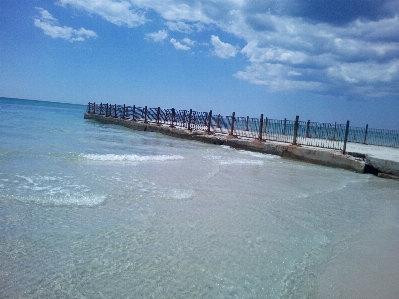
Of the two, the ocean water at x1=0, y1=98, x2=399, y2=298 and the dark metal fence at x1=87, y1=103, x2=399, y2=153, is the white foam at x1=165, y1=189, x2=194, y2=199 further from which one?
the dark metal fence at x1=87, y1=103, x2=399, y2=153

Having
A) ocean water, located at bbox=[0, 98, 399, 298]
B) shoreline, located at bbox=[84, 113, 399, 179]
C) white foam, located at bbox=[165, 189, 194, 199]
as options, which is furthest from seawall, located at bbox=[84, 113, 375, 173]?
white foam, located at bbox=[165, 189, 194, 199]

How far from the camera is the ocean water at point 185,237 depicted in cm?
288

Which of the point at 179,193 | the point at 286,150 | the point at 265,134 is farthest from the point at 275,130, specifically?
the point at 179,193

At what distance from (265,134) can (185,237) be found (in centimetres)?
1472

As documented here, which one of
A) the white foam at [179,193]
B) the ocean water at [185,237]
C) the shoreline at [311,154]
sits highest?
the shoreline at [311,154]

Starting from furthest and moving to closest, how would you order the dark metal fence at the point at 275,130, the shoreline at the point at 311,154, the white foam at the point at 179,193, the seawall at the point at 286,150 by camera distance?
the dark metal fence at the point at 275,130 → the seawall at the point at 286,150 → the shoreline at the point at 311,154 → the white foam at the point at 179,193

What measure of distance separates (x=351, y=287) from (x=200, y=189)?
374 centimetres

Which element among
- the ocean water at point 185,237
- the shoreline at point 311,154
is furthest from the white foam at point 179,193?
the shoreline at point 311,154

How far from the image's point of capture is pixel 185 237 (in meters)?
3.94

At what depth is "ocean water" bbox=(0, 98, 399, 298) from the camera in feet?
9.44

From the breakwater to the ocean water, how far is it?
4.57 metres

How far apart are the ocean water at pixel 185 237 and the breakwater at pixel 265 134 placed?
180 inches

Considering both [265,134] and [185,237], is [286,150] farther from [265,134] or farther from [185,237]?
[185,237]

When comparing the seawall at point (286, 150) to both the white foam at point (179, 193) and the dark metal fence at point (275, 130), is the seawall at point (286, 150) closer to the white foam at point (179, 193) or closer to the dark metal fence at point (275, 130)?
the dark metal fence at point (275, 130)
